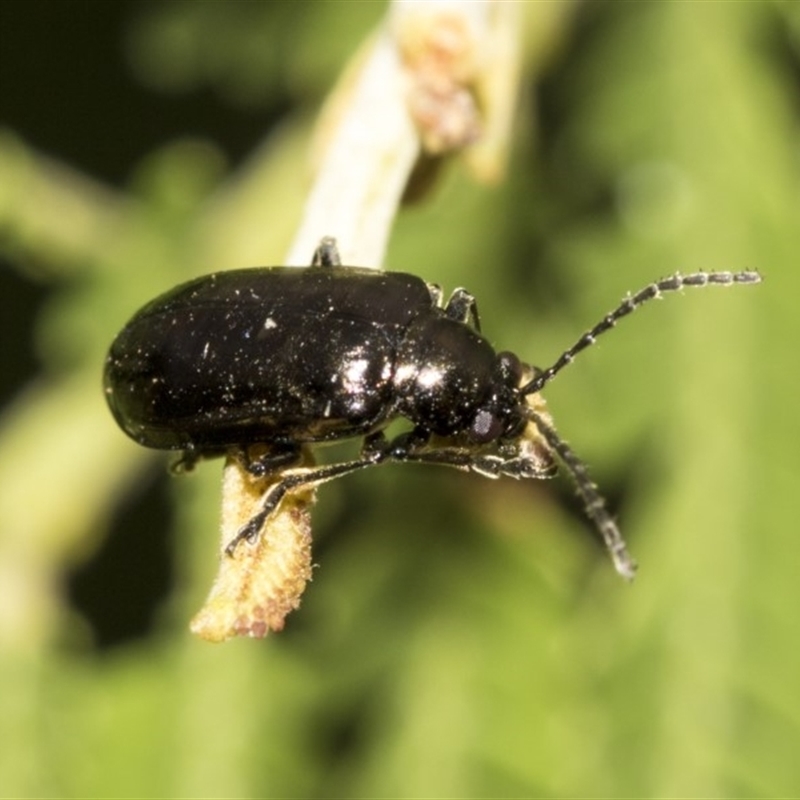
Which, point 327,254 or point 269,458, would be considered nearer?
point 269,458

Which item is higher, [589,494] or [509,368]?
[509,368]

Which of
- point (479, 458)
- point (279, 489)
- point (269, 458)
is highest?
point (479, 458)

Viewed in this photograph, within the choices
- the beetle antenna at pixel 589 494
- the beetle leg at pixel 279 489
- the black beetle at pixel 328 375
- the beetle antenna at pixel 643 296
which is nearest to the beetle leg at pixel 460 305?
the black beetle at pixel 328 375

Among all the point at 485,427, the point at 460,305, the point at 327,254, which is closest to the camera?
the point at 327,254

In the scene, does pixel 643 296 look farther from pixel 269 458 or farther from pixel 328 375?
pixel 269 458

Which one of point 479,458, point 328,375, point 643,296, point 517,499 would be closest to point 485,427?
point 479,458

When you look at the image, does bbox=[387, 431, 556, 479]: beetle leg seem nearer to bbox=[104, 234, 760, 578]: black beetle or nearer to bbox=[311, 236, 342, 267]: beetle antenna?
bbox=[104, 234, 760, 578]: black beetle

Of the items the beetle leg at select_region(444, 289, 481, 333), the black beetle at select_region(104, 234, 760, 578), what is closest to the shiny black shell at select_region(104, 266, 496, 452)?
the black beetle at select_region(104, 234, 760, 578)

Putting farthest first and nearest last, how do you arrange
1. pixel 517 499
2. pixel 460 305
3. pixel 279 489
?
pixel 517 499
pixel 460 305
pixel 279 489
